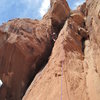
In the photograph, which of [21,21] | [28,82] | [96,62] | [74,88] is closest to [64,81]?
[74,88]

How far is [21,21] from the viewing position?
34.0 feet

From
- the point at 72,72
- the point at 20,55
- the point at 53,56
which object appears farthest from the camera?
the point at 20,55

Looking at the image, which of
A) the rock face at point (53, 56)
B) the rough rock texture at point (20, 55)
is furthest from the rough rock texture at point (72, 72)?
the rough rock texture at point (20, 55)

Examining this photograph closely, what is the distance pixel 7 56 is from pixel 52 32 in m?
2.94

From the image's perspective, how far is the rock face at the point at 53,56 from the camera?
6.72 meters

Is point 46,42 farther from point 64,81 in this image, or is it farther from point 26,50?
point 64,81

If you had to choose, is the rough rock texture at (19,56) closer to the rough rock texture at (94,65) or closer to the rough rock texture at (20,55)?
the rough rock texture at (20,55)

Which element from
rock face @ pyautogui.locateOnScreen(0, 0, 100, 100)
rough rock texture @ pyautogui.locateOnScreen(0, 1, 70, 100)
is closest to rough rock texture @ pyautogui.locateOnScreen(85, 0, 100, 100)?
rock face @ pyautogui.locateOnScreen(0, 0, 100, 100)

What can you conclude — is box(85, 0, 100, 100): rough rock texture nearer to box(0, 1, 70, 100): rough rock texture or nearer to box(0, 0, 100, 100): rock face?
box(0, 0, 100, 100): rock face

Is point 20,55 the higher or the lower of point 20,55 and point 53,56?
the higher

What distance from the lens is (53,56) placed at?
27.8 ft

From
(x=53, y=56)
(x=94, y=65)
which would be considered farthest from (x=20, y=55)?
(x=94, y=65)

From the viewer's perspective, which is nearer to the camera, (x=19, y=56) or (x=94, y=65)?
(x=94, y=65)

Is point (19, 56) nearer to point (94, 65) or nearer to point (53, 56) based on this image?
point (53, 56)
